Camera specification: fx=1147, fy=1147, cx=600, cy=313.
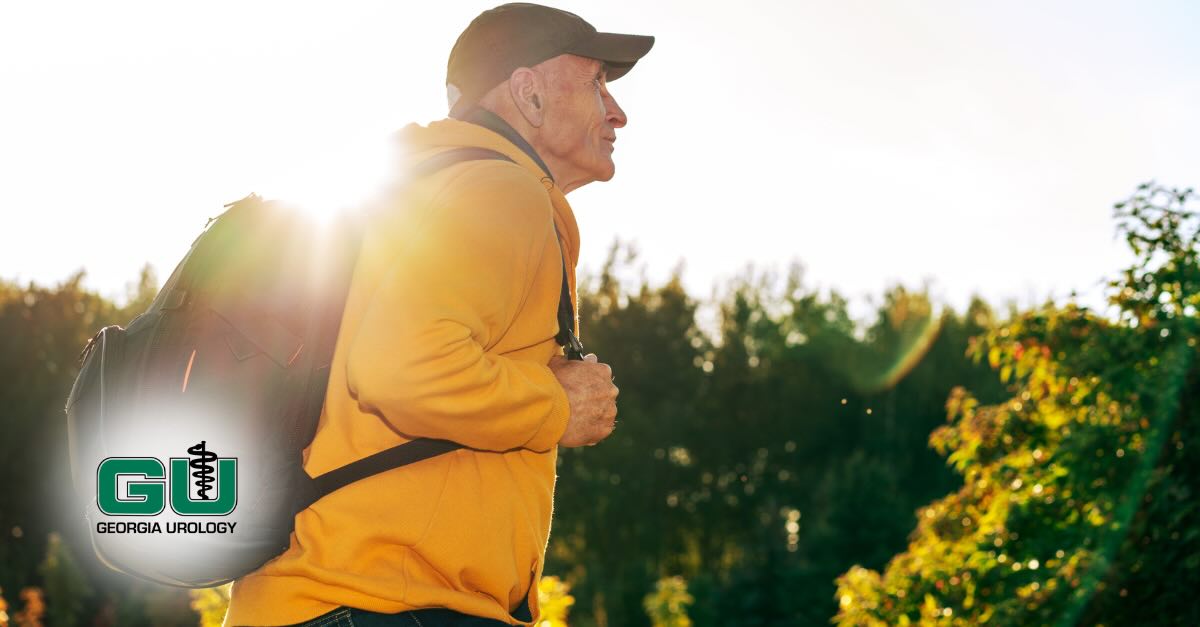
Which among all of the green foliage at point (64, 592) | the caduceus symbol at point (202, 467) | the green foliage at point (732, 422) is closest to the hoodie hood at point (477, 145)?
the caduceus symbol at point (202, 467)

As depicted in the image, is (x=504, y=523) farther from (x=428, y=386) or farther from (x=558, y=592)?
(x=558, y=592)

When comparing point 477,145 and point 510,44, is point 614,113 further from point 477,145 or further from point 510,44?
point 477,145

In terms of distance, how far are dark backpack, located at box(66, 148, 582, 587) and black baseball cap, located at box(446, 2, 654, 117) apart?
0.60 m

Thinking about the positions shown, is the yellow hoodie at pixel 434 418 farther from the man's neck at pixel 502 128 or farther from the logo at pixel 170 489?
the man's neck at pixel 502 128

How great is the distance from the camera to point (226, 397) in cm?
186

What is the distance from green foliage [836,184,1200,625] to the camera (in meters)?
7.36

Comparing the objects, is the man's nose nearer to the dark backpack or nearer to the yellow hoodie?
the yellow hoodie

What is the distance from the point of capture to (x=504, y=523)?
1999 mm

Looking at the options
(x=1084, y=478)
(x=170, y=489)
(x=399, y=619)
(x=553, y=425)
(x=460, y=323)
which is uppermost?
(x=460, y=323)

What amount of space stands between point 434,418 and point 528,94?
0.84 meters

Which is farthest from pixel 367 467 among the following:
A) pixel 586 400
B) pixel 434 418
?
pixel 586 400

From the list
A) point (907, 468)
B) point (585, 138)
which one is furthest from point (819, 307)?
point (585, 138)

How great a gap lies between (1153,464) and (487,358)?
21.9 ft

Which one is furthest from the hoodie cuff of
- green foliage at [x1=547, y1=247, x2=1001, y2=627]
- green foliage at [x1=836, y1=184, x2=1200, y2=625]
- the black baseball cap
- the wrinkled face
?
green foliage at [x1=547, y1=247, x2=1001, y2=627]
